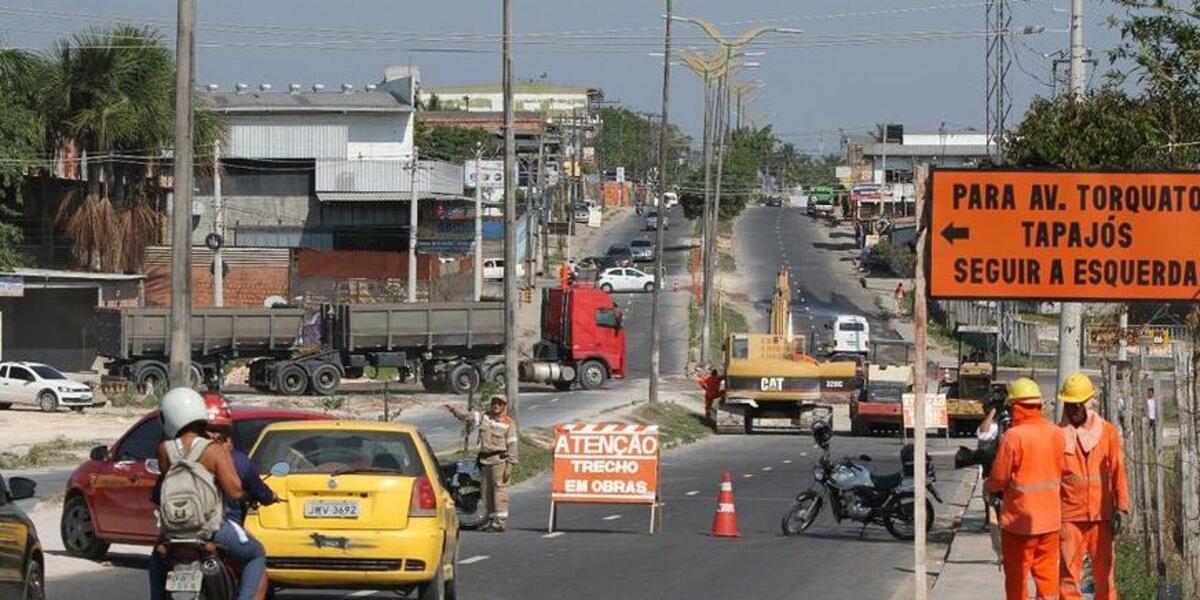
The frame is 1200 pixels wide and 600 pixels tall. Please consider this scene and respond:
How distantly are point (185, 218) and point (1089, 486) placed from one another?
47.0ft

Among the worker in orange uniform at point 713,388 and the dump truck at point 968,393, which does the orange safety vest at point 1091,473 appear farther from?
the worker in orange uniform at point 713,388

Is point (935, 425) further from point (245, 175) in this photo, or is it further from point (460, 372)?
point (245, 175)

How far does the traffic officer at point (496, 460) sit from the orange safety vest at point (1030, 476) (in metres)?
11.6

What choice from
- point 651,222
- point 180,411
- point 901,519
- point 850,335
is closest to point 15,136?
point 850,335

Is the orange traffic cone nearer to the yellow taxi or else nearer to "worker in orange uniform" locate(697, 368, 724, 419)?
the yellow taxi

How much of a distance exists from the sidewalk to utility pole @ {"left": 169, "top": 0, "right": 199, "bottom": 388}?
31.5 feet

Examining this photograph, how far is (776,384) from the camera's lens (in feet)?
174

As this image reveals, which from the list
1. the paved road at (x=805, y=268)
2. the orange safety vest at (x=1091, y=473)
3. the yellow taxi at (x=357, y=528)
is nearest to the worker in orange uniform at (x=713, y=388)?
the paved road at (x=805, y=268)

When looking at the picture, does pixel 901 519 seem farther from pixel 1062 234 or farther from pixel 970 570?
pixel 1062 234

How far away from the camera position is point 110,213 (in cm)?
7025

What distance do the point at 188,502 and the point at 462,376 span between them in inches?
1980

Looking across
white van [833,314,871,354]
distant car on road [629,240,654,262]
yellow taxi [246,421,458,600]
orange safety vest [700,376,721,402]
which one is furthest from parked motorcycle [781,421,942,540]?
distant car on road [629,240,654,262]

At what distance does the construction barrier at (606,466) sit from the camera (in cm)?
2589

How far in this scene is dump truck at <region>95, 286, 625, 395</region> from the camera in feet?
189
